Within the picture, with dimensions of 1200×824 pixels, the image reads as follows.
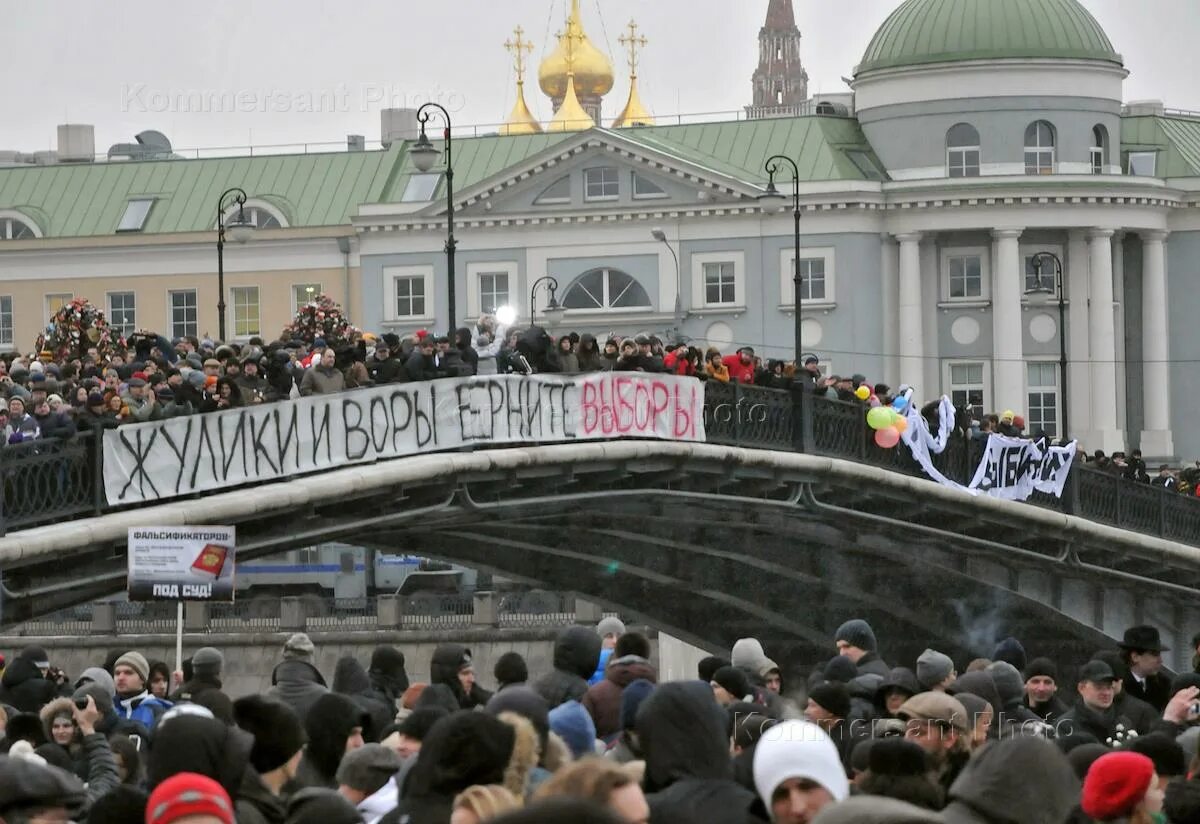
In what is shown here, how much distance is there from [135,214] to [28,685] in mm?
Result: 64202

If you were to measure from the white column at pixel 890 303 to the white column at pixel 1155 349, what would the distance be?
21.3 ft

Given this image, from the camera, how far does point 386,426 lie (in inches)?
1181

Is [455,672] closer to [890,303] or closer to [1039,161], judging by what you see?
[890,303]

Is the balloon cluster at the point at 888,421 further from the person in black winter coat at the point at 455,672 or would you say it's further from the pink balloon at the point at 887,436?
the person in black winter coat at the point at 455,672

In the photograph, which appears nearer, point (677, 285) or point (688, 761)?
point (688, 761)

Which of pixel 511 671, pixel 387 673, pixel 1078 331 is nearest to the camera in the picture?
pixel 511 671

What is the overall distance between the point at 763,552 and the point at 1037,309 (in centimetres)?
3548

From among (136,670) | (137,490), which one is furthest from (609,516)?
(136,670)

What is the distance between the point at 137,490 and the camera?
26438 mm

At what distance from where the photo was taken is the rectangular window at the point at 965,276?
79.1 meters

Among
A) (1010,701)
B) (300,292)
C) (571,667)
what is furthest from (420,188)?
(571,667)

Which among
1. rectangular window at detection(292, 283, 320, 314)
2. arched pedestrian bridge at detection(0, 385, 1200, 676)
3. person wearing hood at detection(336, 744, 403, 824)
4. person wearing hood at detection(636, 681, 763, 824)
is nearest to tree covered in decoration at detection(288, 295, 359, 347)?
arched pedestrian bridge at detection(0, 385, 1200, 676)

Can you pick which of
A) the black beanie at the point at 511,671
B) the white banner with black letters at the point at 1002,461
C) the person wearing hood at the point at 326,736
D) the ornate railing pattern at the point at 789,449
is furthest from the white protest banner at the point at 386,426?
the person wearing hood at the point at 326,736

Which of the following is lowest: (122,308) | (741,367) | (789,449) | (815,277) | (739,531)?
(739,531)
